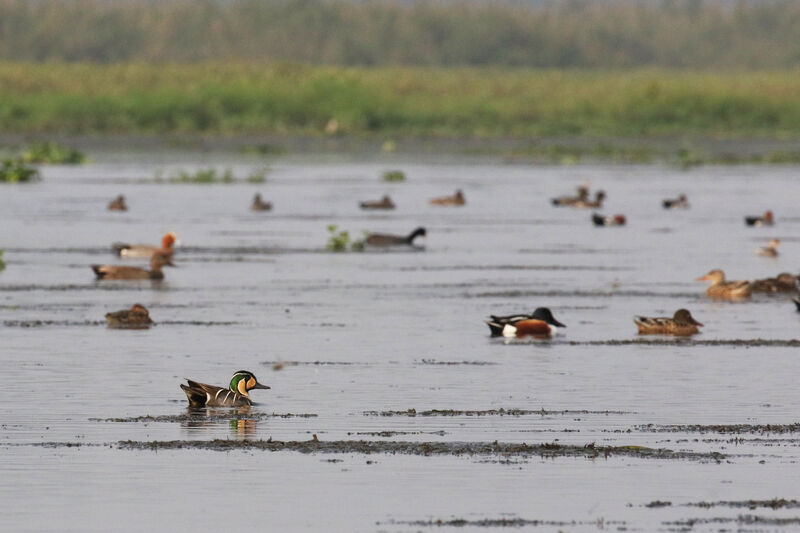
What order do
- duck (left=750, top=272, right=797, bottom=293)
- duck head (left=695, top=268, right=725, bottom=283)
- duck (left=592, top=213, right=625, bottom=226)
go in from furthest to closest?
duck (left=592, top=213, right=625, bottom=226)
duck head (left=695, top=268, right=725, bottom=283)
duck (left=750, top=272, right=797, bottom=293)

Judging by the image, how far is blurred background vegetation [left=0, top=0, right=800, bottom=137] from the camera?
90.6 meters

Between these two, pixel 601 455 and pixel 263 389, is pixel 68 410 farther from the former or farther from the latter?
pixel 601 455

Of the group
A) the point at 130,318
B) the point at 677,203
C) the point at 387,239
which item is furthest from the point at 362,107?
the point at 130,318

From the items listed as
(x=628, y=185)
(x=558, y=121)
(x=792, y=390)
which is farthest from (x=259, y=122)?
(x=792, y=390)

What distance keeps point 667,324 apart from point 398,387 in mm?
5329

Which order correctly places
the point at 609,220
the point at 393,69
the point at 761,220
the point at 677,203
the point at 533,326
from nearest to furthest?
the point at 533,326 → the point at 761,220 → the point at 609,220 → the point at 677,203 → the point at 393,69

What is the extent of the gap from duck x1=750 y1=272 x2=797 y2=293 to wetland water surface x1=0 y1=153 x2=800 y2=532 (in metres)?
0.26

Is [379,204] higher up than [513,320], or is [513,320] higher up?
[379,204]

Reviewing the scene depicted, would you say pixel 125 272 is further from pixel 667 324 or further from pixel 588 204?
pixel 588 204

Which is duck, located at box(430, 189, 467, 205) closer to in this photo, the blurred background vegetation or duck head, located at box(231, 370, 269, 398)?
duck head, located at box(231, 370, 269, 398)

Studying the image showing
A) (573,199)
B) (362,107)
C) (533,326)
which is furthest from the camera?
(362,107)

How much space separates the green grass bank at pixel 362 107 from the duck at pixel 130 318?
61781 mm

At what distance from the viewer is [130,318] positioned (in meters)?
24.5

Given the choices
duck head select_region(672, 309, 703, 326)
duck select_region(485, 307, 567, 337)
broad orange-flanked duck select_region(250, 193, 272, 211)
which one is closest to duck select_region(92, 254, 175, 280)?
duck select_region(485, 307, 567, 337)
